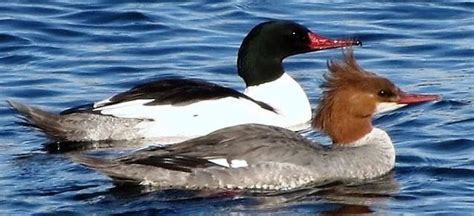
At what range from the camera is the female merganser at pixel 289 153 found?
1047 cm

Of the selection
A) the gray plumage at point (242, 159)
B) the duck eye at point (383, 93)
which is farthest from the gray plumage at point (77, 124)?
the duck eye at point (383, 93)

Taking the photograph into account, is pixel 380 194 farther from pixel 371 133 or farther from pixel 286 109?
pixel 286 109

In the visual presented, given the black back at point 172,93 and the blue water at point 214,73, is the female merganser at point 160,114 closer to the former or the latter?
the black back at point 172,93

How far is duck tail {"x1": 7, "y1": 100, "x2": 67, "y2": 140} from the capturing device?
478 inches

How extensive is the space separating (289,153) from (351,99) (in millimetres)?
739

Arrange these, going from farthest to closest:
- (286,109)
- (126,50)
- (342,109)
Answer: (126,50) < (286,109) < (342,109)

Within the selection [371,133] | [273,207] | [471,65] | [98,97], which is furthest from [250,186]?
[471,65]

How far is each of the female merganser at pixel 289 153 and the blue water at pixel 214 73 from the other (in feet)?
0.37

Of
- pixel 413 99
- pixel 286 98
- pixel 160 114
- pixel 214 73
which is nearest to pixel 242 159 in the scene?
pixel 413 99

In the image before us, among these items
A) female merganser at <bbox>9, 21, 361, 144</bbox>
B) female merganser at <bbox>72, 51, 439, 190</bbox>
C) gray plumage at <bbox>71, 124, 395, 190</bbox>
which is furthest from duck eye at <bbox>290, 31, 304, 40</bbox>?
gray plumage at <bbox>71, 124, 395, 190</bbox>

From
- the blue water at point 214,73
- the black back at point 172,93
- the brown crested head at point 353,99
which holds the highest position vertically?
the brown crested head at point 353,99

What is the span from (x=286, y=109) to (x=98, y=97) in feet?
5.93

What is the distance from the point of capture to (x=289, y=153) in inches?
419

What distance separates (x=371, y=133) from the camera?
11188 mm
